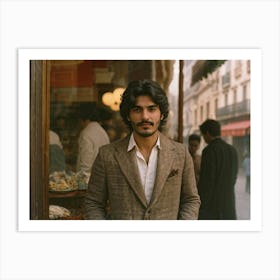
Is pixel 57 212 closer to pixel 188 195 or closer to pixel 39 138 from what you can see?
pixel 39 138

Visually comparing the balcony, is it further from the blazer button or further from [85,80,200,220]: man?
the blazer button

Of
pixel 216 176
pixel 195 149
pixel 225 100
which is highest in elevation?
pixel 225 100

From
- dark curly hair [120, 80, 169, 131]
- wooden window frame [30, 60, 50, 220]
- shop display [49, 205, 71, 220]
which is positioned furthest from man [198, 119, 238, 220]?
wooden window frame [30, 60, 50, 220]

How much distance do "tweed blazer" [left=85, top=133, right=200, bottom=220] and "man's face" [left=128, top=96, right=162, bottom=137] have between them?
13 centimetres

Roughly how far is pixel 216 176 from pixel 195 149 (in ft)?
0.90

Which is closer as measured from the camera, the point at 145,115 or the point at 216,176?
the point at 145,115

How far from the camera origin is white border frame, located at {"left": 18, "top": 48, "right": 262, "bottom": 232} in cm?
469

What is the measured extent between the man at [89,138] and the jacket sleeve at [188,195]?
2.10 ft

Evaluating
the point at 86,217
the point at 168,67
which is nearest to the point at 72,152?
the point at 86,217

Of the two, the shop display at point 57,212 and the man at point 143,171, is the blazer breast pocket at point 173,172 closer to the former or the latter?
the man at point 143,171

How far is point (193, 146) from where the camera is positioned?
470 centimetres
